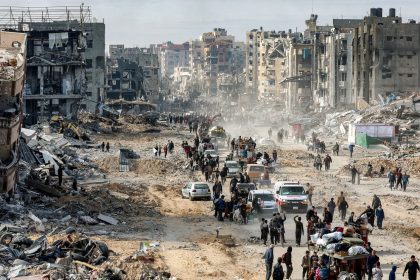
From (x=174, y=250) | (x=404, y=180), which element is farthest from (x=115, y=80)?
(x=174, y=250)

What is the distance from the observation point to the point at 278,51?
7318 inches

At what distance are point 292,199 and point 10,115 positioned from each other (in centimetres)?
1240

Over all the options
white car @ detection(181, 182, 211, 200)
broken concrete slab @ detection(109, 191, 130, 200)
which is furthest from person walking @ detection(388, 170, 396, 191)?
broken concrete slab @ detection(109, 191, 130, 200)

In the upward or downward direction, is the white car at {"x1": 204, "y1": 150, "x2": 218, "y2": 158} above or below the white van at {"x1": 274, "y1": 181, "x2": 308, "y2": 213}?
above

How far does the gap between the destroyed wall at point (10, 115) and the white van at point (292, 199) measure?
36.3ft

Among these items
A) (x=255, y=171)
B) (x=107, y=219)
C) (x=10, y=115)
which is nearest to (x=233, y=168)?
(x=255, y=171)

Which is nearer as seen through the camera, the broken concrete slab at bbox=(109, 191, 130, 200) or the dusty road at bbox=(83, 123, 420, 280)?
the dusty road at bbox=(83, 123, 420, 280)

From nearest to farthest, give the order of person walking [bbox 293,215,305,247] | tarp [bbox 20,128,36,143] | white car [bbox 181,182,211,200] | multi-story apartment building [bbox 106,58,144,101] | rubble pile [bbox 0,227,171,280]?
rubble pile [bbox 0,227,171,280], person walking [bbox 293,215,305,247], white car [bbox 181,182,211,200], tarp [bbox 20,128,36,143], multi-story apartment building [bbox 106,58,144,101]

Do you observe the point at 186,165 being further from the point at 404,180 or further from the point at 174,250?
the point at 174,250

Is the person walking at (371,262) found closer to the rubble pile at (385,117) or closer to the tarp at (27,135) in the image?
the tarp at (27,135)

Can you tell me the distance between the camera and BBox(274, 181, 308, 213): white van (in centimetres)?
3850

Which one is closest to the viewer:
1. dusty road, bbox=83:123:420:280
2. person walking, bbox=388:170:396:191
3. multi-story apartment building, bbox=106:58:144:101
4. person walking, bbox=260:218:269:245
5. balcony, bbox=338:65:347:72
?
dusty road, bbox=83:123:420:280

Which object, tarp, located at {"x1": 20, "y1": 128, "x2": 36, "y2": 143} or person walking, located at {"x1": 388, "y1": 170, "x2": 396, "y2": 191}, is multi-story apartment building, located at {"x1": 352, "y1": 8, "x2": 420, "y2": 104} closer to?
person walking, located at {"x1": 388, "y1": 170, "x2": 396, "y2": 191}

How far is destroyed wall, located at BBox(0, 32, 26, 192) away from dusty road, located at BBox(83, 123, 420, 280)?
5.42 m
